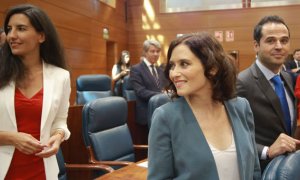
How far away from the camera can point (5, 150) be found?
150 centimetres

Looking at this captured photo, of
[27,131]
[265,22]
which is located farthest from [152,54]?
[27,131]

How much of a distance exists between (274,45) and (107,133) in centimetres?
132

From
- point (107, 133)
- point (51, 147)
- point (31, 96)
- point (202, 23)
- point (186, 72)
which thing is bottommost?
point (107, 133)

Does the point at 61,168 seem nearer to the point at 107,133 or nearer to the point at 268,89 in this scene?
the point at 107,133

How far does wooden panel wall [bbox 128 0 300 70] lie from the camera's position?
25.4 feet

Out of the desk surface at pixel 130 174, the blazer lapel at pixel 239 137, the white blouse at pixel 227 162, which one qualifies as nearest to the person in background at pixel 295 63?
the desk surface at pixel 130 174

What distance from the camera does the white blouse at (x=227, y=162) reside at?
111 cm

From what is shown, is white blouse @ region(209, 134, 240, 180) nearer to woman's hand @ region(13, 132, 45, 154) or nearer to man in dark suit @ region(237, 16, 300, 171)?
man in dark suit @ region(237, 16, 300, 171)

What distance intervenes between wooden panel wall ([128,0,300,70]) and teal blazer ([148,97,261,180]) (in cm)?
723

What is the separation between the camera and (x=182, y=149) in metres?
1.08

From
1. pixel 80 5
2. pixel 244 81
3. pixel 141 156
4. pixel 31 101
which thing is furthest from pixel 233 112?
pixel 80 5

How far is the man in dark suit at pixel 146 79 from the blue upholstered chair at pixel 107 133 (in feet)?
3.21

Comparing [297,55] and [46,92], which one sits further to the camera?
[297,55]

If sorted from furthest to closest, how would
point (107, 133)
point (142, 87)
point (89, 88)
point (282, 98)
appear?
point (89, 88), point (142, 87), point (107, 133), point (282, 98)
